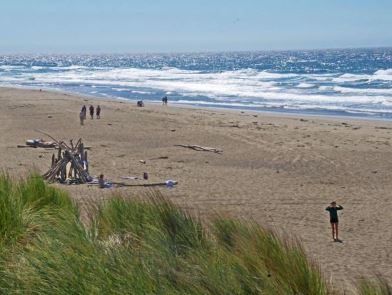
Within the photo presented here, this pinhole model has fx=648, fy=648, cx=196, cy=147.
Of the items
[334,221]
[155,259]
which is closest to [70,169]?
[334,221]

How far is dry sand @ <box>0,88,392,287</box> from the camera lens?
11.6 m

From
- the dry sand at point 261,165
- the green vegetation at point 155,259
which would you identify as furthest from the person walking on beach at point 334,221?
the green vegetation at point 155,259

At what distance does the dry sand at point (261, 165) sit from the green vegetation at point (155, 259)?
955 mm

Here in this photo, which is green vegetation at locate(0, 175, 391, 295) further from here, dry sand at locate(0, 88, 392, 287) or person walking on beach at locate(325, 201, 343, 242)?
person walking on beach at locate(325, 201, 343, 242)

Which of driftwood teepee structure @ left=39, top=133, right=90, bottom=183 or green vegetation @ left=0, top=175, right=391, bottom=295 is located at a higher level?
green vegetation @ left=0, top=175, right=391, bottom=295

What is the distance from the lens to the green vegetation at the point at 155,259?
3.88 m

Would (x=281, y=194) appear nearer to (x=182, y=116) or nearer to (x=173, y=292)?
(x=173, y=292)

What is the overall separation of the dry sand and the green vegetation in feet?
3.13

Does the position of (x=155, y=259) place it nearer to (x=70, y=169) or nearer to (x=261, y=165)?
(x=70, y=169)

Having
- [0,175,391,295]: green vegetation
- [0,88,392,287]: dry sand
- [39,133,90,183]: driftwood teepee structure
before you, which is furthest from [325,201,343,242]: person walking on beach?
[39,133,90,183]: driftwood teepee structure

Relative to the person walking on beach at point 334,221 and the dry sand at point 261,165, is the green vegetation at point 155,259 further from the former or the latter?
the person walking on beach at point 334,221

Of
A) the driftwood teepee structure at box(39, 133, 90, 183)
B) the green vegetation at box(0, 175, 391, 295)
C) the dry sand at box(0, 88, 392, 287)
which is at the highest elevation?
the green vegetation at box(0, 175, 391, 295)

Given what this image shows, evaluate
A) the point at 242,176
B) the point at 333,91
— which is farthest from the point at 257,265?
the point at 333,91

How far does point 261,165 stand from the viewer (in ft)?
62.4
